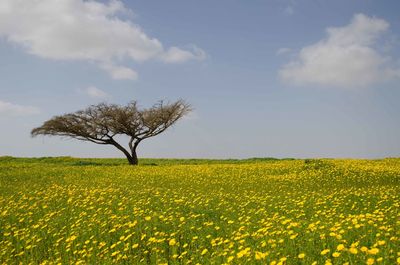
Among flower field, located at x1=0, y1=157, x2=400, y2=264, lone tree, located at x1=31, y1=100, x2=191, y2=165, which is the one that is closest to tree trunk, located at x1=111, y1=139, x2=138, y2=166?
lone tree, located at x1=31, y1=100, x2=191, y2=165

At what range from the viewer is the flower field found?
7320 mm

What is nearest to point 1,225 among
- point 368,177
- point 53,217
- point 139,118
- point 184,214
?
point 53,217

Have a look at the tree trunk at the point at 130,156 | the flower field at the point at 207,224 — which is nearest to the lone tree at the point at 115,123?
the tree trunk at the point at 130,156

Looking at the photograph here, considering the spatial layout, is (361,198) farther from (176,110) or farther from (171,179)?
(176,110)

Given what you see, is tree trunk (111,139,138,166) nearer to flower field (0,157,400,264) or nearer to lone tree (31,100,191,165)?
lone tree (31,100,191,165)

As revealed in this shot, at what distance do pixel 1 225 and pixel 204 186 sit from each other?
10.0 meters

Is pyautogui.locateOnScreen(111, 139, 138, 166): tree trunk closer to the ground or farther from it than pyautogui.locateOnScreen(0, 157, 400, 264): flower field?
farther from it

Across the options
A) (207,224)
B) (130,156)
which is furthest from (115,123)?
(207,224)

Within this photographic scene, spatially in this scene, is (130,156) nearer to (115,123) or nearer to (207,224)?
(115,123)

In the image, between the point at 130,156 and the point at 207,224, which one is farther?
the point at 130,156

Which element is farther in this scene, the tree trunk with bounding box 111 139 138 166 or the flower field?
the tree trunk with bounding box 111 139 138 166

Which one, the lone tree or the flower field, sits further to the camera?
the lone tree

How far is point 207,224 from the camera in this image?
10023 mm

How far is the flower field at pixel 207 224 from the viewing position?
7320 mm
